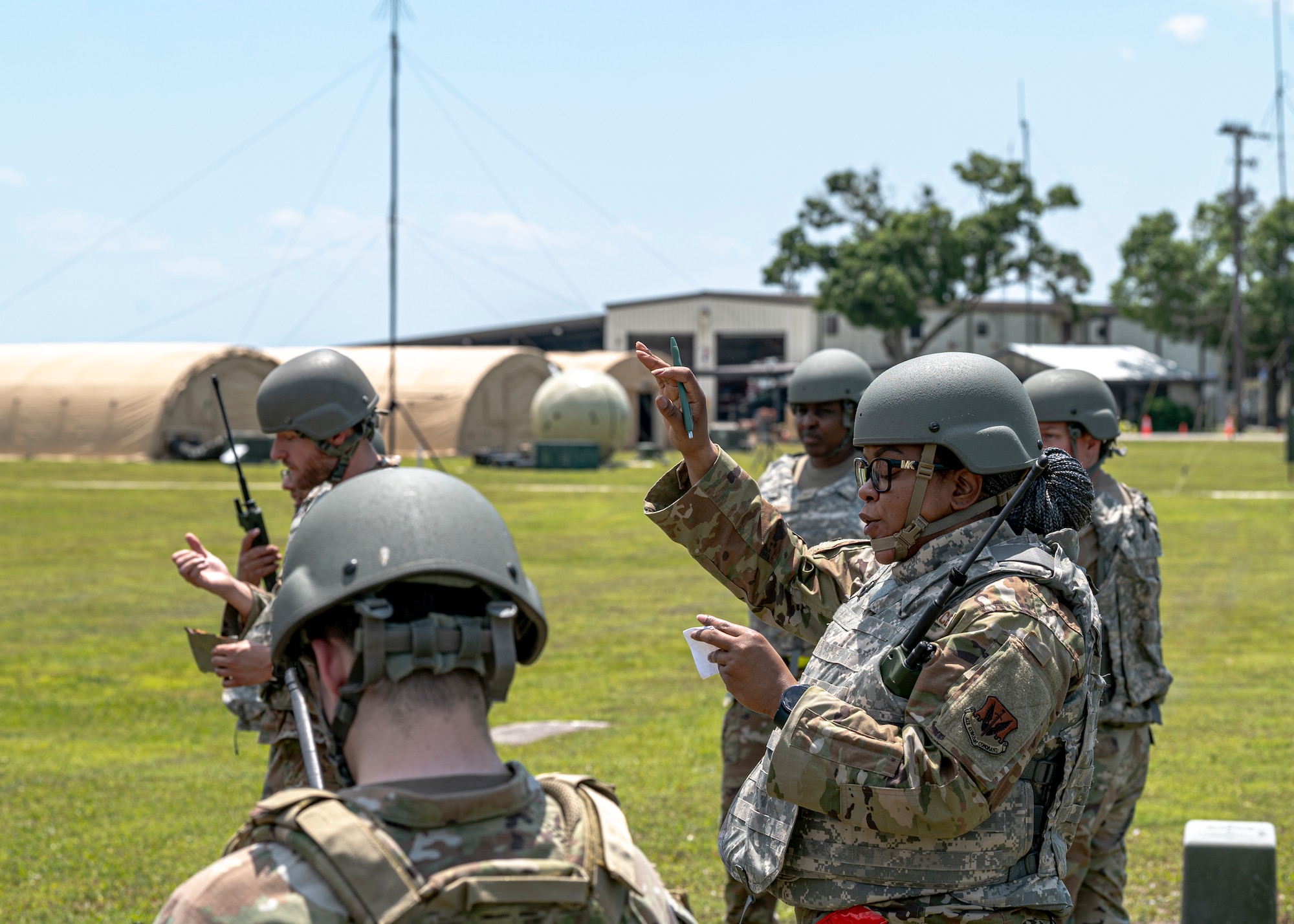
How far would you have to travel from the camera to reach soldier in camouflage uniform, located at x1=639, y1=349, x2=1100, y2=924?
2975 mm

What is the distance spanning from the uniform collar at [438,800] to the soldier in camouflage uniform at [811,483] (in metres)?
3.95

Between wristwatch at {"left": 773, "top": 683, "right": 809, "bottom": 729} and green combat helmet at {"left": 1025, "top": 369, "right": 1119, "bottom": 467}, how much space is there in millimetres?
3123

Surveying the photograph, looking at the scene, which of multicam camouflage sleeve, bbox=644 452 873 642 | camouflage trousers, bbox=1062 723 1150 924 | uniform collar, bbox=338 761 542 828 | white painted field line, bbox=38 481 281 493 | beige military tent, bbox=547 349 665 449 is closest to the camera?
uniform collar, bbox=338 761 542 828

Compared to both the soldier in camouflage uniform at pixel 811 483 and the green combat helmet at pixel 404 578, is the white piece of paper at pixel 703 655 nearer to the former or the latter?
the green combat helmet at pixel 404 578

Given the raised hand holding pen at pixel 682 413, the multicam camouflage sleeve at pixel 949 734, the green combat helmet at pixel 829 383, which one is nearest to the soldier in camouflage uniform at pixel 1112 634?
the green combat helmet at pixel 829 383

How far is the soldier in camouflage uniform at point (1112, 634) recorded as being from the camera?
18.3 feet

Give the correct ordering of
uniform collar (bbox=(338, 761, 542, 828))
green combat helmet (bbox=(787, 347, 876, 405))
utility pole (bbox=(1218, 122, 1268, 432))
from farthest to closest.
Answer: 1. utility pole (bbox=(1218, 122, 1268, 432))
2. green combat helmet (bbox=(787, 347, 876, 405))
3. uniform collar (bbox=(338, 761, 542, 828))

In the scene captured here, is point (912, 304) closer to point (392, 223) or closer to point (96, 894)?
point (392, 223)

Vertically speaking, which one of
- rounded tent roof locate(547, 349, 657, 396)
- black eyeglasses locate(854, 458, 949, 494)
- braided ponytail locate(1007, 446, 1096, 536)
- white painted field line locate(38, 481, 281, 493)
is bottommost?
white painted field line locate(38, 481, 281, 493)

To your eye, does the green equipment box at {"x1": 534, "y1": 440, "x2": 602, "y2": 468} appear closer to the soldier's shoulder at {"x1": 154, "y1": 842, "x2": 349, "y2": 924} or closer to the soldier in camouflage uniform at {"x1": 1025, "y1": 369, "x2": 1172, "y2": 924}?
the soldier in camouflage uniform at {"x1": 1025, "y1": 369, "x2": 1172, "y2": 924}

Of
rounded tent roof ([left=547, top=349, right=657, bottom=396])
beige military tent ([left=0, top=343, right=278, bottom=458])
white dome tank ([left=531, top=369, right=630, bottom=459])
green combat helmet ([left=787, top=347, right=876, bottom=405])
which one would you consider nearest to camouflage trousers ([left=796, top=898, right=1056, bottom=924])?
green combat helmet ([left=787, top=347, right=876, bottom=405])

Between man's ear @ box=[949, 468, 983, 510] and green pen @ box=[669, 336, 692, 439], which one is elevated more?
green pen @ box=[669, 336, 692, 439]

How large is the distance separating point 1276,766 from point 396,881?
29.1 ft

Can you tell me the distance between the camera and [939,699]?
9.94 ft
